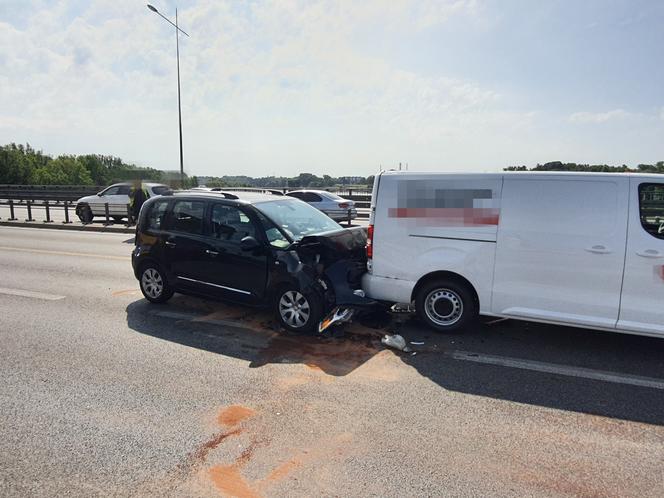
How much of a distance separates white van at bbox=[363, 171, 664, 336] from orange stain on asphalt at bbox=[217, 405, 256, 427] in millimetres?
2543

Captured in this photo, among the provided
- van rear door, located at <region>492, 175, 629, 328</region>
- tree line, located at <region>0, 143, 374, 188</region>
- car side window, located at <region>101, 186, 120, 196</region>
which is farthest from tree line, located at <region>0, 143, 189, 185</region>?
van rear door, located at <region>492, 175, 629, 328</region>

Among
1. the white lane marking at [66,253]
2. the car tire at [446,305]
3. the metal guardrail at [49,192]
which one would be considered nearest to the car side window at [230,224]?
the car tire at [446,305]

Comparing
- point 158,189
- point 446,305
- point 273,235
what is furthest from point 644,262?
point 158,189

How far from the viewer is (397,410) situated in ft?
12.5

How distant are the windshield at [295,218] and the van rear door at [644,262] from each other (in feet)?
11.5

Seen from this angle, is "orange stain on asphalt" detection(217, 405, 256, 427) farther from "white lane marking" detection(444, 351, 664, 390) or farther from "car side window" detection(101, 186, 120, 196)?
"car side window" detection(101, 186, 120, 196)

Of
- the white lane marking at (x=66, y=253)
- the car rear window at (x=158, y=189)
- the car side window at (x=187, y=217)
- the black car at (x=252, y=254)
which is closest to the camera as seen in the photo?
the black car at (x=252, y=254)

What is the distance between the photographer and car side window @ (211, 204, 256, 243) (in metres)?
6.01

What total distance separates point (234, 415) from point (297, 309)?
196cm

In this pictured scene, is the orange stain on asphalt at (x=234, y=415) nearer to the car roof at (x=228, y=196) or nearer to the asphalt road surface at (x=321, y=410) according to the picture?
the asphalt road surface at (x=321, y=410)

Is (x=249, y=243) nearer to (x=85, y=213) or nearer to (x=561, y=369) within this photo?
(x=561, y=369)

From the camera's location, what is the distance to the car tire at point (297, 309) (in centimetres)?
541

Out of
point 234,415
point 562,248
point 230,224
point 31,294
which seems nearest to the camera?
point 234,415

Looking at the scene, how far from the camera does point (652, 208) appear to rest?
4664 millimetres
